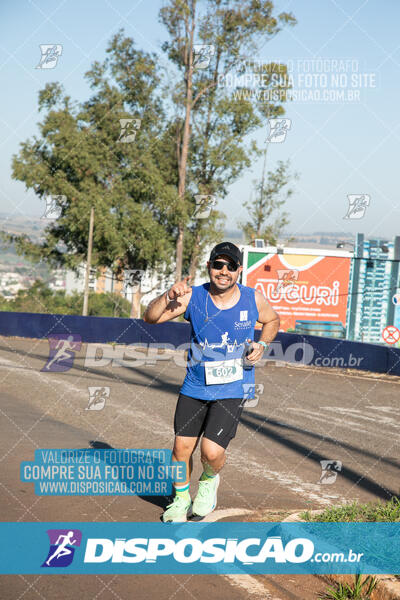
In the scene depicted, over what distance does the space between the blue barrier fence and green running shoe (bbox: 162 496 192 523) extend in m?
15.2

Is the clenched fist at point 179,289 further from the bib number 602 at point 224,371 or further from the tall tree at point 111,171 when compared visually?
the tall tree at point 111,171

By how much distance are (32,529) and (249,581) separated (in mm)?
1596

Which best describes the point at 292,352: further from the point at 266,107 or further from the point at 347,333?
the point at 266,107

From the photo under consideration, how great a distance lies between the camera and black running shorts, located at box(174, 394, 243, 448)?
5.37 metres

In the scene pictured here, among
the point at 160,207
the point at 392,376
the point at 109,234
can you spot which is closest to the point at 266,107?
the point at 160,207

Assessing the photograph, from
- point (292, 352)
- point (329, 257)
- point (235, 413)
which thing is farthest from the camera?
point (329, 257)

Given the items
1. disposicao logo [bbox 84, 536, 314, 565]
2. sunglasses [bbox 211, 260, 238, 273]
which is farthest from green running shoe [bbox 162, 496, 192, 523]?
sunglasses [bbox 211, 260, 238, 273]

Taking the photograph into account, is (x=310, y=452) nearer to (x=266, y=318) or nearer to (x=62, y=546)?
(x=266, y=318)

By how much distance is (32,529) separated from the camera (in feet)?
16.8

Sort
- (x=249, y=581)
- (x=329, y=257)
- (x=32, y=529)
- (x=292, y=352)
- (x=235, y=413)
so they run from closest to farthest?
(x=249, y=581) → (x=32, y=529) → (x=235, y=413) → (x=292, y=352) → (x=329, y=257)

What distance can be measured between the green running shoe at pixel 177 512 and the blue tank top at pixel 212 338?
0.78m

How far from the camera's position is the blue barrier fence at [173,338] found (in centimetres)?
2053

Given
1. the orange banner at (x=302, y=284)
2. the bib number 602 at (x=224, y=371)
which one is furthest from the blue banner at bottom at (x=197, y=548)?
the orange banner at (x=302, y=284)

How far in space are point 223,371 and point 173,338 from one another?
2101 cm
